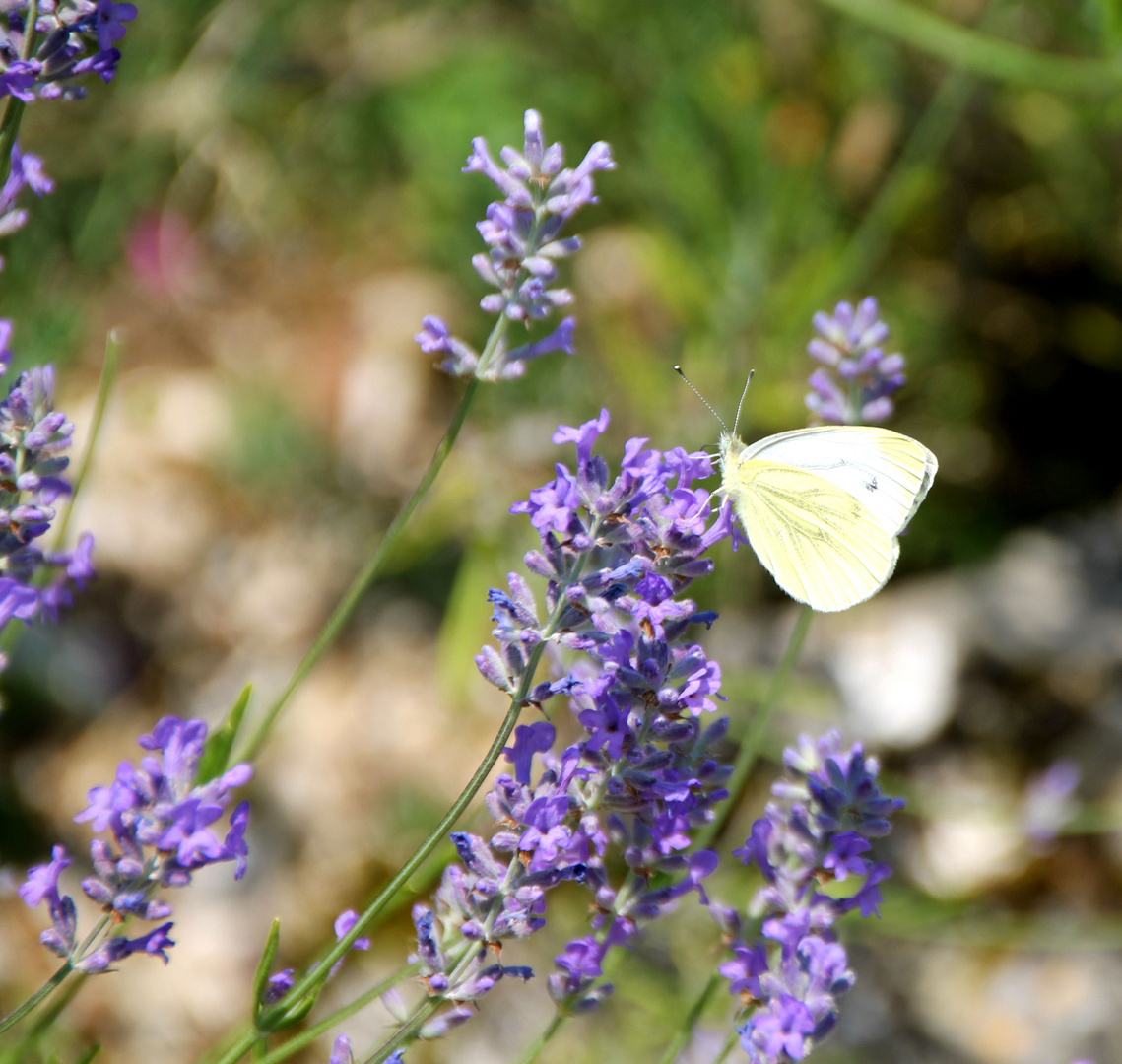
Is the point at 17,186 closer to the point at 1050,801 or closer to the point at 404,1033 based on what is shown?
the point at 404,1033

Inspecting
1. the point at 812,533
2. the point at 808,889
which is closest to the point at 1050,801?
the point at 812,533

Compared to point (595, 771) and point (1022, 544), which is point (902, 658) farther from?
point (595, 771)

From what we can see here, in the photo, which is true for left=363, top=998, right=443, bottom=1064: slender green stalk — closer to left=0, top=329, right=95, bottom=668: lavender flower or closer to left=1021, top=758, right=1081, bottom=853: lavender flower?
left=0, top=329, right=95, bottom=668: lavender flower

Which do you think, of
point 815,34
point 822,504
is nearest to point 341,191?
point 815,34

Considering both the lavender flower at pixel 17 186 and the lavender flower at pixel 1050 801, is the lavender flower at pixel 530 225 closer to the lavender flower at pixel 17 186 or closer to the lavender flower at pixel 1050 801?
the lavender flower at pixel 17 186

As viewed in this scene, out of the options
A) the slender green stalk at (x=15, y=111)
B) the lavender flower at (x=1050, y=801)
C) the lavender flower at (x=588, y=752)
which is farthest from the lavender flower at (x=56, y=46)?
the lavender flower at (x=1050, y=801)

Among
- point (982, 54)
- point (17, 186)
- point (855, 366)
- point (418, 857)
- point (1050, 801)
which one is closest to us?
point (418, 857)
